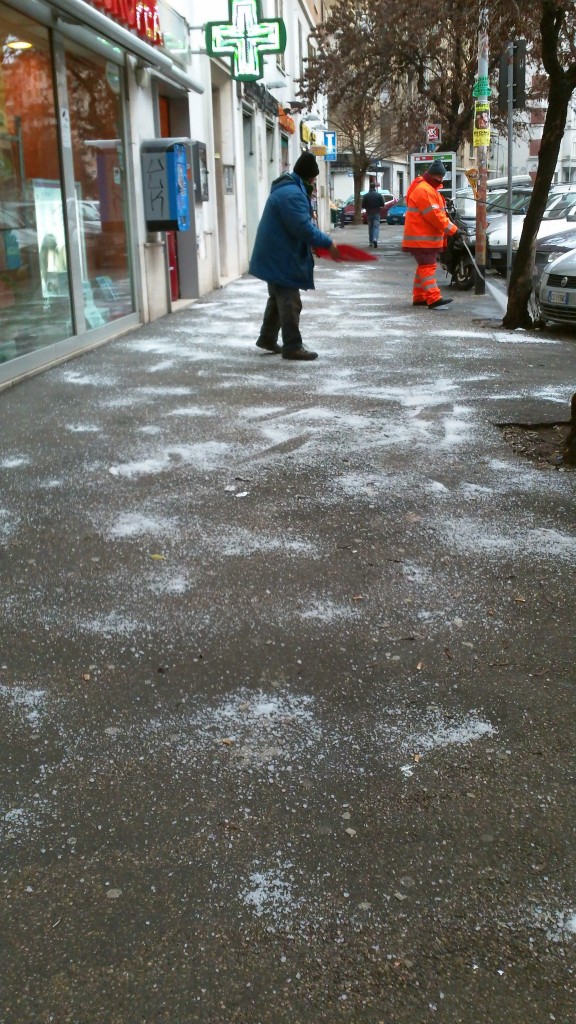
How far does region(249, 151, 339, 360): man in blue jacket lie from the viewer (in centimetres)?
949

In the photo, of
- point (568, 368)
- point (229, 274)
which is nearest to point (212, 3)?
point (229, 274)

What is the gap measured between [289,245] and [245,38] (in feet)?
29.9

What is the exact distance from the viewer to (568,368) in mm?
9352

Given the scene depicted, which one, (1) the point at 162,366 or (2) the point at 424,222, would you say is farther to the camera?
(2) the point at 424,222

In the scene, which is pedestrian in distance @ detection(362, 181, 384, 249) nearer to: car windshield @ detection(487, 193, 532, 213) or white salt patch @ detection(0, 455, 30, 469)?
car windshield @ detection(487, 193, 532, 213)

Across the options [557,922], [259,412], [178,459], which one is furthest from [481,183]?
[557,922]

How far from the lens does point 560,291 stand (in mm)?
11617

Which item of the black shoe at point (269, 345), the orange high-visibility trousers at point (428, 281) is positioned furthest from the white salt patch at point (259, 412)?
the orange high-visibility trousers at point (428, 281)

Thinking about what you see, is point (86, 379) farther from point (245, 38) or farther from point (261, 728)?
point (245, 38)

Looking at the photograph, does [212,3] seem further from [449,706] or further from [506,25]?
[449,706]

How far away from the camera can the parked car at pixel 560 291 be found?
37.6 feet

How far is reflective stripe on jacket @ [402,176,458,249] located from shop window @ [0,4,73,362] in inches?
214

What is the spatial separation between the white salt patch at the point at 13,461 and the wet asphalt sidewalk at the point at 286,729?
5 cm

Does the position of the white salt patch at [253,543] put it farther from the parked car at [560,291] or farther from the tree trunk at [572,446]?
the parked car at [560,291]
